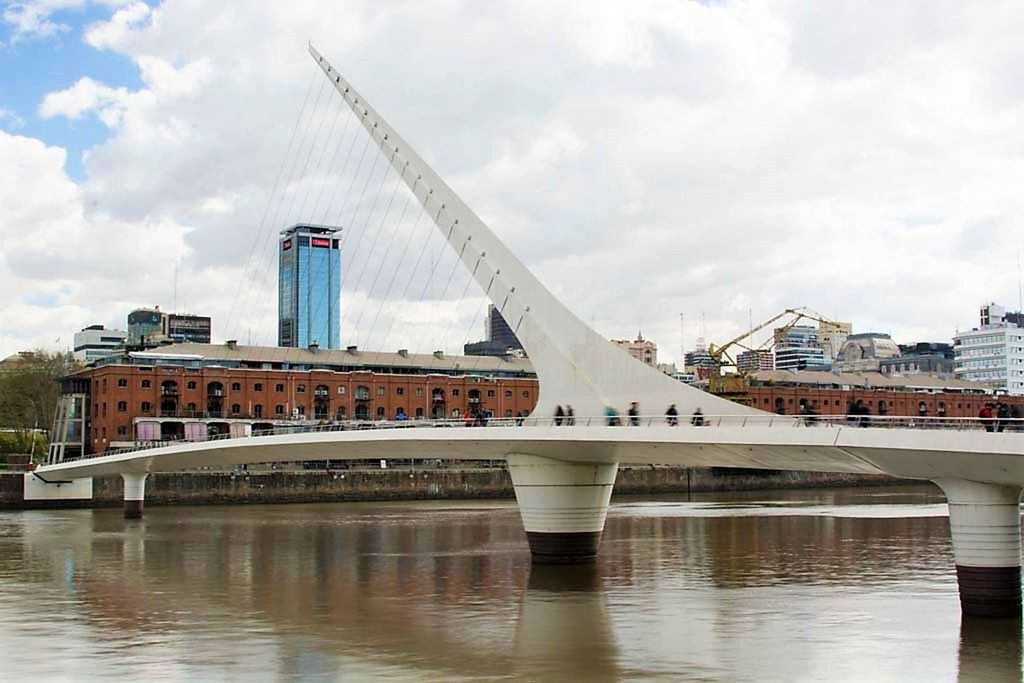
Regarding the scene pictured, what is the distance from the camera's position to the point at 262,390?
3578 inches

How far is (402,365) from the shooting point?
102 metres

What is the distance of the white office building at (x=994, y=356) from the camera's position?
490 feet

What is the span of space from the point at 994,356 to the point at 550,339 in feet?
427

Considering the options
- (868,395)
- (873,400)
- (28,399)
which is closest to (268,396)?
(28,399)

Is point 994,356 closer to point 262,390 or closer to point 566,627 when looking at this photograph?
point 262,390

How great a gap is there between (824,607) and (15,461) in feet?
211

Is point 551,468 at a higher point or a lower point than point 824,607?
higher

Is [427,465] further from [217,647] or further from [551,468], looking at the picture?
[217,647]

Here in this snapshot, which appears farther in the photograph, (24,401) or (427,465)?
(24,401)

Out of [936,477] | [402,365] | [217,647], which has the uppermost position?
[402,365]

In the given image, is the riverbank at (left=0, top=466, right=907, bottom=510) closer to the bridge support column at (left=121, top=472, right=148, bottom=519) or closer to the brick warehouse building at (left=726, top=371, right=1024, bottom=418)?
the bridge support column at (left=121, top=472, right=148, bottom=519)

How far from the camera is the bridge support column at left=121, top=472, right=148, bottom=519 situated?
65.6m

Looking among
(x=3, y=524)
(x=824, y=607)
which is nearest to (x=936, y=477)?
(x=824, y=607)

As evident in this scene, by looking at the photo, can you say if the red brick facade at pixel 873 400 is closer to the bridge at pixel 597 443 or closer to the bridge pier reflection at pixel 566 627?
the bridge at pixel 597 443
